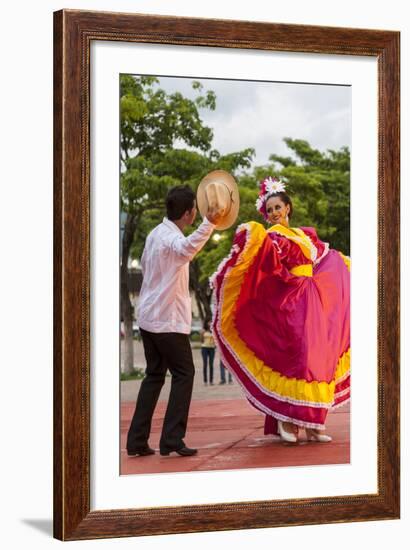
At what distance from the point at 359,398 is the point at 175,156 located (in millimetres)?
1663

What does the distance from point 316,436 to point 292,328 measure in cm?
60

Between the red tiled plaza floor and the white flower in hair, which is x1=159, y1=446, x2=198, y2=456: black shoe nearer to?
the red tiled plaza floor

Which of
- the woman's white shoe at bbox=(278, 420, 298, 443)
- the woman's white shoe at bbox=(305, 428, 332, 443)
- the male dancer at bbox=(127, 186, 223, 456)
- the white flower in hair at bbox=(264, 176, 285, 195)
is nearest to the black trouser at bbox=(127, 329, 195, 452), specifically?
the male dancer at bbox=(127, 186, 223, 456)

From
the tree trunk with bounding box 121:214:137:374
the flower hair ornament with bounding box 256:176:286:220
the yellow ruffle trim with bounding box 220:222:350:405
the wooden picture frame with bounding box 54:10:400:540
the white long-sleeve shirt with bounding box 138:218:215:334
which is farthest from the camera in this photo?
the yellow ruffle trim with bounding box 220:222:350:405

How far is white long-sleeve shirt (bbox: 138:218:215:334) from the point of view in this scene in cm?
682

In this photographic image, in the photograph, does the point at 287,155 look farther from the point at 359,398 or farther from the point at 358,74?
the point at 359,398

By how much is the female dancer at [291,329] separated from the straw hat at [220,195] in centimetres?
29

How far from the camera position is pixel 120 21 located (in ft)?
21.7

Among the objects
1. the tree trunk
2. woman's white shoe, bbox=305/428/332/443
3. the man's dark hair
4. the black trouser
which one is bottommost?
woman's white shoe, bbox=305/428/332/443

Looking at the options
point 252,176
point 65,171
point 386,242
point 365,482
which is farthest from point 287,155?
point 365,482

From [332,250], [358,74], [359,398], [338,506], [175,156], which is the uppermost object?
[358,74]

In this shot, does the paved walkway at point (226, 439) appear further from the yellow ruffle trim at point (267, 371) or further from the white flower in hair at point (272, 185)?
the white flower in hair at point (272, 185)

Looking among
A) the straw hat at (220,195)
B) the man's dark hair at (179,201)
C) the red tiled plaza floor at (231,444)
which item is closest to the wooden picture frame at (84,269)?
the red tiled plaza floor at (231,444)

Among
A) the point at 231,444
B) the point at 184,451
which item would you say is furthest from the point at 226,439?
the point at 184,451
